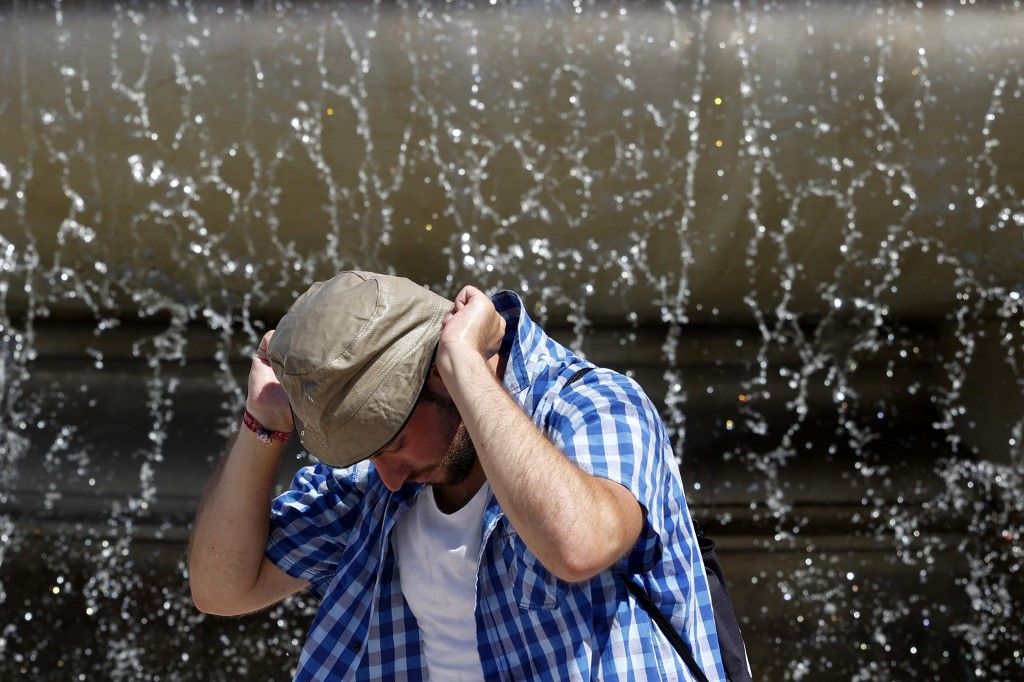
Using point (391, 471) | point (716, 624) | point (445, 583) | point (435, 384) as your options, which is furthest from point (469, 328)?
point (716, 624)

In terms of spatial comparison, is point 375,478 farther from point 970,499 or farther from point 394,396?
point 970,499

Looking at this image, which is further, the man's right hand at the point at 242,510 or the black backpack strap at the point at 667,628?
the man's right hand at the point at 242,510

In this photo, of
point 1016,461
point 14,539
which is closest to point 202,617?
point 14,539

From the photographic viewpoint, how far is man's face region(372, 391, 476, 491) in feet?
5.42

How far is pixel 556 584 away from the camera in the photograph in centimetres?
154

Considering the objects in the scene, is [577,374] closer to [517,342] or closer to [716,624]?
[517,342]

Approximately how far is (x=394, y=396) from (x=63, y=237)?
6.95 ft

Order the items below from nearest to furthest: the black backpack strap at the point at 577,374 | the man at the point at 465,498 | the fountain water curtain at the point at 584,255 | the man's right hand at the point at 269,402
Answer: the man at the point at 465,498, the black backpack strap at the point at 577,374, the man's right hand at the point at 269,402, the fountain water curtain at the point at 584,255

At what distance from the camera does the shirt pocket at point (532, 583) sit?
60.6 inches

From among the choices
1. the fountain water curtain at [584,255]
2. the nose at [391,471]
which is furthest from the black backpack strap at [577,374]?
the fountain water curtain at [584,255]

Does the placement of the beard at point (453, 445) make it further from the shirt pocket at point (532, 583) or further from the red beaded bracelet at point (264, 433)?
the red beaded bracelet at point (264, 433)

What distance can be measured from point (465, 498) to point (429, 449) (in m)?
0.11

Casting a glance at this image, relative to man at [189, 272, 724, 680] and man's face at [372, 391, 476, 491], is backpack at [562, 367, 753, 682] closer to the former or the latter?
man at [189, 272, 724, 680]

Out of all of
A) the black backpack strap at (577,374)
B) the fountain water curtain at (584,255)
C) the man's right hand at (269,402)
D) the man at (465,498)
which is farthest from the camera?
the fountain water curtain at (584,255)
